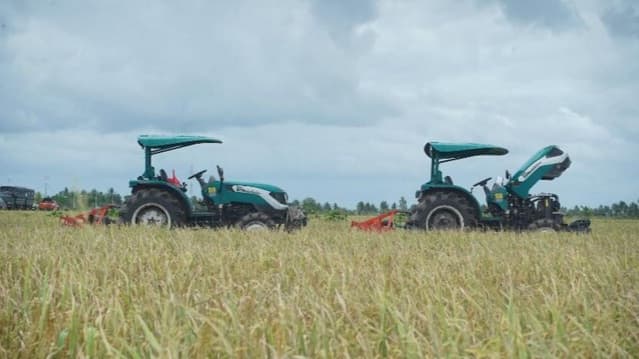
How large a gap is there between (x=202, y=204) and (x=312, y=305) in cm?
886

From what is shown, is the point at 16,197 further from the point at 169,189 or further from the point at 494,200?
the point at 494,200

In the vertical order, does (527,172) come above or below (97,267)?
above

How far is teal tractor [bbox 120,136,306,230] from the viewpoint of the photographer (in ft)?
35.2

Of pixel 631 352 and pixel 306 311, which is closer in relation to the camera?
pixel 631 352

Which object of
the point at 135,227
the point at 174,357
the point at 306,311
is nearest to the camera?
the point at 174,357

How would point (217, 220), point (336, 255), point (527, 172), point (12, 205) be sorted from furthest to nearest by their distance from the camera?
1. point (12, 205)
2. point (527, 172)
3. point (217, 220)
4. point (336, 255)

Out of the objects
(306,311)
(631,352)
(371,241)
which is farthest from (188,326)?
(371,241)

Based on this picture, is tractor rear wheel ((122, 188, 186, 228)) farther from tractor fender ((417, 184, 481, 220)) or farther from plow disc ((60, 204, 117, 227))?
tractor fender ((417, 184, 481, 220))

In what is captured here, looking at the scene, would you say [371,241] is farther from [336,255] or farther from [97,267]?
[97,267]

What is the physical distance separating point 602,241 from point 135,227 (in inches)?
271

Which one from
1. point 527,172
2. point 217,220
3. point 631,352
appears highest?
point 527,172

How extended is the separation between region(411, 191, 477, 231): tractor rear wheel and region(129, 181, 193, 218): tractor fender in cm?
409

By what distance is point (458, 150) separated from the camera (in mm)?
11609

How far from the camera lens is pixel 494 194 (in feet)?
38.8
